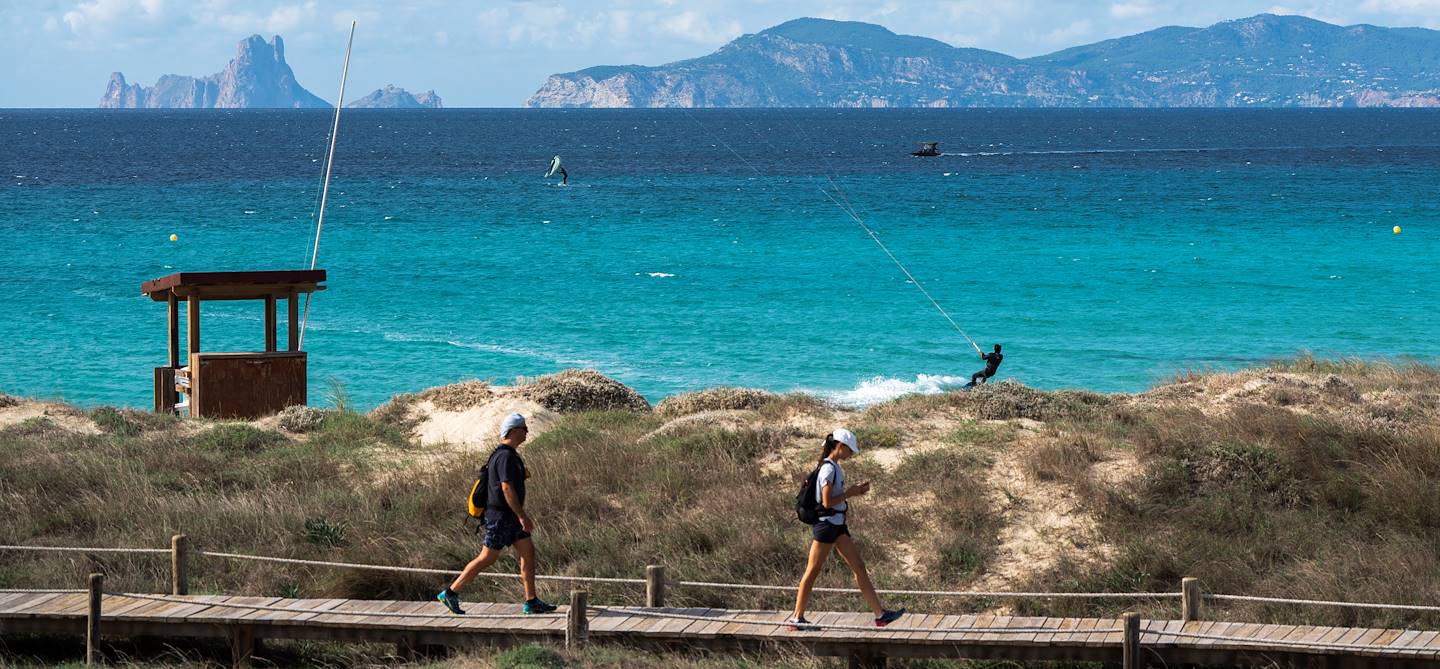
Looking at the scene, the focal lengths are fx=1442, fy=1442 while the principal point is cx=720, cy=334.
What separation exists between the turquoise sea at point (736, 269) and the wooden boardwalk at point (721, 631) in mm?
16183

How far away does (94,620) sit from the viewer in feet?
33.5

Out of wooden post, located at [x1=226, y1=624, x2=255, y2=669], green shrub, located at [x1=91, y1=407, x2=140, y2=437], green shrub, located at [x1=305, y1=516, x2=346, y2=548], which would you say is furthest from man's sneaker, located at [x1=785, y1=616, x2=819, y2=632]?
green shrub, located at [x1=91, y1=407, x2=140, y2=437]

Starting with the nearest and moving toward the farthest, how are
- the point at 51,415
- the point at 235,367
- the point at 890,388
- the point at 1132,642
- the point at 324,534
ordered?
1. the point at 1132,642
2. the point at 324,534
3. the point at 51,415
4. the point at 235,367
5. the point at 890,388

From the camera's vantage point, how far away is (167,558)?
491 inches

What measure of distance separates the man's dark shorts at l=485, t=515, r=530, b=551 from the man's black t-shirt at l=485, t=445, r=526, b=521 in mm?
21

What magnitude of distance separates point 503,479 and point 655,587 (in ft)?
4.79

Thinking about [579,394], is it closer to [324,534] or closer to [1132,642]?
[324,534]

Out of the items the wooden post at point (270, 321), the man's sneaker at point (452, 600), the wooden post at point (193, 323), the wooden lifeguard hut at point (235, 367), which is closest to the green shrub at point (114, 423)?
the wooden lifeguard hut at point (235, 367)

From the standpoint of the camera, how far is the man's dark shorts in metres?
10.1

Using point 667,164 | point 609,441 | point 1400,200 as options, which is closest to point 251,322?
point 609,441

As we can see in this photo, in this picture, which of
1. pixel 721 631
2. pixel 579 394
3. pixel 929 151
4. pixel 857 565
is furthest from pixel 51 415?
pixel 929 151

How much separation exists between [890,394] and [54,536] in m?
16.7

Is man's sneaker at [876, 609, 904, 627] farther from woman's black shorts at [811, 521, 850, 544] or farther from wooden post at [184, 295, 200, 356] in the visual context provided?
wooden post at [184, 295, 200, 356]

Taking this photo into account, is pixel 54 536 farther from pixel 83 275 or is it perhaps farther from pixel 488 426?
pixel 83 275
